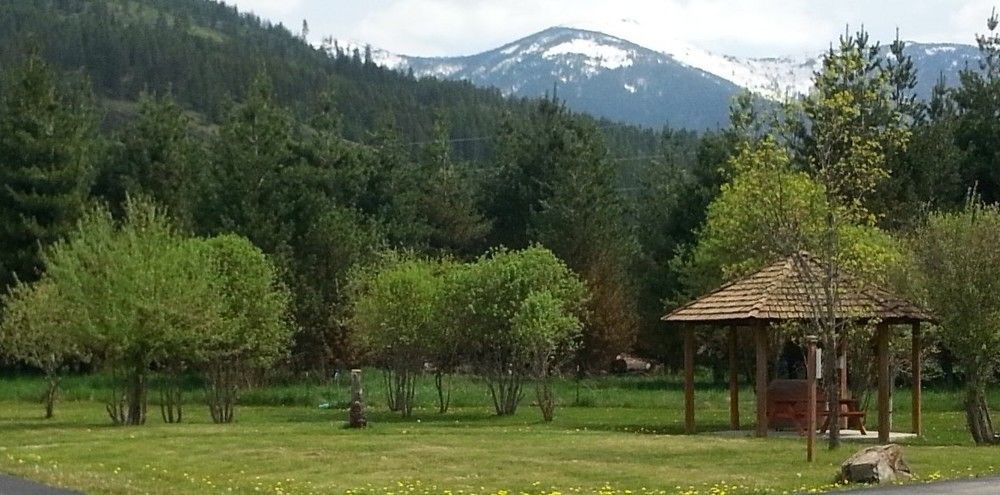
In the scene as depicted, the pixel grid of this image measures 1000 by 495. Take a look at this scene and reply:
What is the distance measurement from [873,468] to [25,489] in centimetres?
1095

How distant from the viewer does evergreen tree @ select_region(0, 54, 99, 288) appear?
194ft

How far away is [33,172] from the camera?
2346 inches

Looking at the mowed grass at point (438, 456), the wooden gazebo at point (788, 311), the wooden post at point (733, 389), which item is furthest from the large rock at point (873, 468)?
the wooden post at point (733, 389)

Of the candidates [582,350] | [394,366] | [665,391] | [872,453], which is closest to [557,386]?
[665,391]

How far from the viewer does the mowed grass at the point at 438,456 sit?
18.3 m

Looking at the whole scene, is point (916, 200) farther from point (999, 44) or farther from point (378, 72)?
point (378, 72)

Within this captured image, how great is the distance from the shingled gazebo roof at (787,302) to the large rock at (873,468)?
196 inches

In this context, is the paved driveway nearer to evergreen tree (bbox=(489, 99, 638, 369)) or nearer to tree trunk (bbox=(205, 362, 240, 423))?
tree trunk (bbox=(205, 362, 240, 423))

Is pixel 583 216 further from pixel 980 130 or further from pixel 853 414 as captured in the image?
pixel 853 414

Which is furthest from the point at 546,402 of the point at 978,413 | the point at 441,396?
the point at 978,413

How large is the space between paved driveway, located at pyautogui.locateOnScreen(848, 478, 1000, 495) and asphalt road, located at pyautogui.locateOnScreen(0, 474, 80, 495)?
9946 millimetres

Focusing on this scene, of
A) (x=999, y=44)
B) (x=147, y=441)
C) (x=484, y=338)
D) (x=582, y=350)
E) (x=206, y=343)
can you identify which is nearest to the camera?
(x=147, y=441)

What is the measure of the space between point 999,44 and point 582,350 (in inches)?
978

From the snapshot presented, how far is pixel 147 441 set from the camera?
84.4 ft
